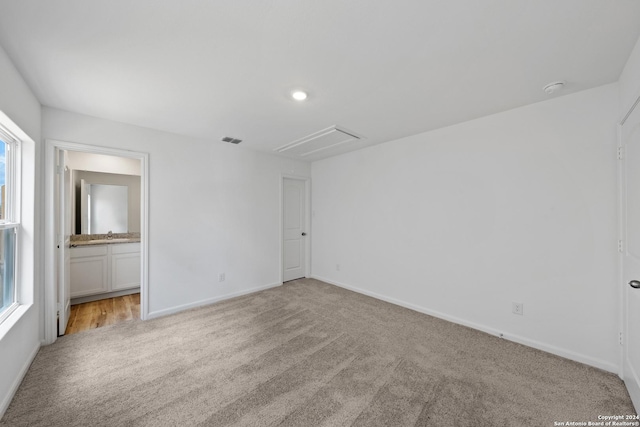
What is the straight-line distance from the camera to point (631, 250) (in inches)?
69.0

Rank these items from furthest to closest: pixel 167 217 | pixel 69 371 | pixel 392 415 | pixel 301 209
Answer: pixel 301 209 → pixel 167 217 → pixel 69 371 → pixel 392 415


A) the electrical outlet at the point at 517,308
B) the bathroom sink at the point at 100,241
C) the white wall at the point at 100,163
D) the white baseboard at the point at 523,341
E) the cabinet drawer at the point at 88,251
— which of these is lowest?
the white baseboard at the point at 523,341

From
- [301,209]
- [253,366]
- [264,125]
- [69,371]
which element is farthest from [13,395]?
[301,209]

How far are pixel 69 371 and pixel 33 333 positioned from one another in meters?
0.59

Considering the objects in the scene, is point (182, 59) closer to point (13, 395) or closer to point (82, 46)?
point (82, 46)

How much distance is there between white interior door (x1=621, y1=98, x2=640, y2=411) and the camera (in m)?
1.63

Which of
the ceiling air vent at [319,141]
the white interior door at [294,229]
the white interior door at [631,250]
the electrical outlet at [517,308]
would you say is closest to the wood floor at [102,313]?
the white interior door at [294,229]

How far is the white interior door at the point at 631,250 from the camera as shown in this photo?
1635 mm

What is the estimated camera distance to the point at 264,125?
3.05 meters

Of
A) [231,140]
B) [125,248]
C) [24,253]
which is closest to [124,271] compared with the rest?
[125,248]

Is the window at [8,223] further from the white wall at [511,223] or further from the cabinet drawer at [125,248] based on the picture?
the white wall at [511,223]

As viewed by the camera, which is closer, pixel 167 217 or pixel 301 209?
pixel 167 217

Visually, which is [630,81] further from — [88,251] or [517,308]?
[88,251]

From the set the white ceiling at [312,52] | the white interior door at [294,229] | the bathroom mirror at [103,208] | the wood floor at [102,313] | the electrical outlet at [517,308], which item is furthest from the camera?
the white interior door at [294,229]
